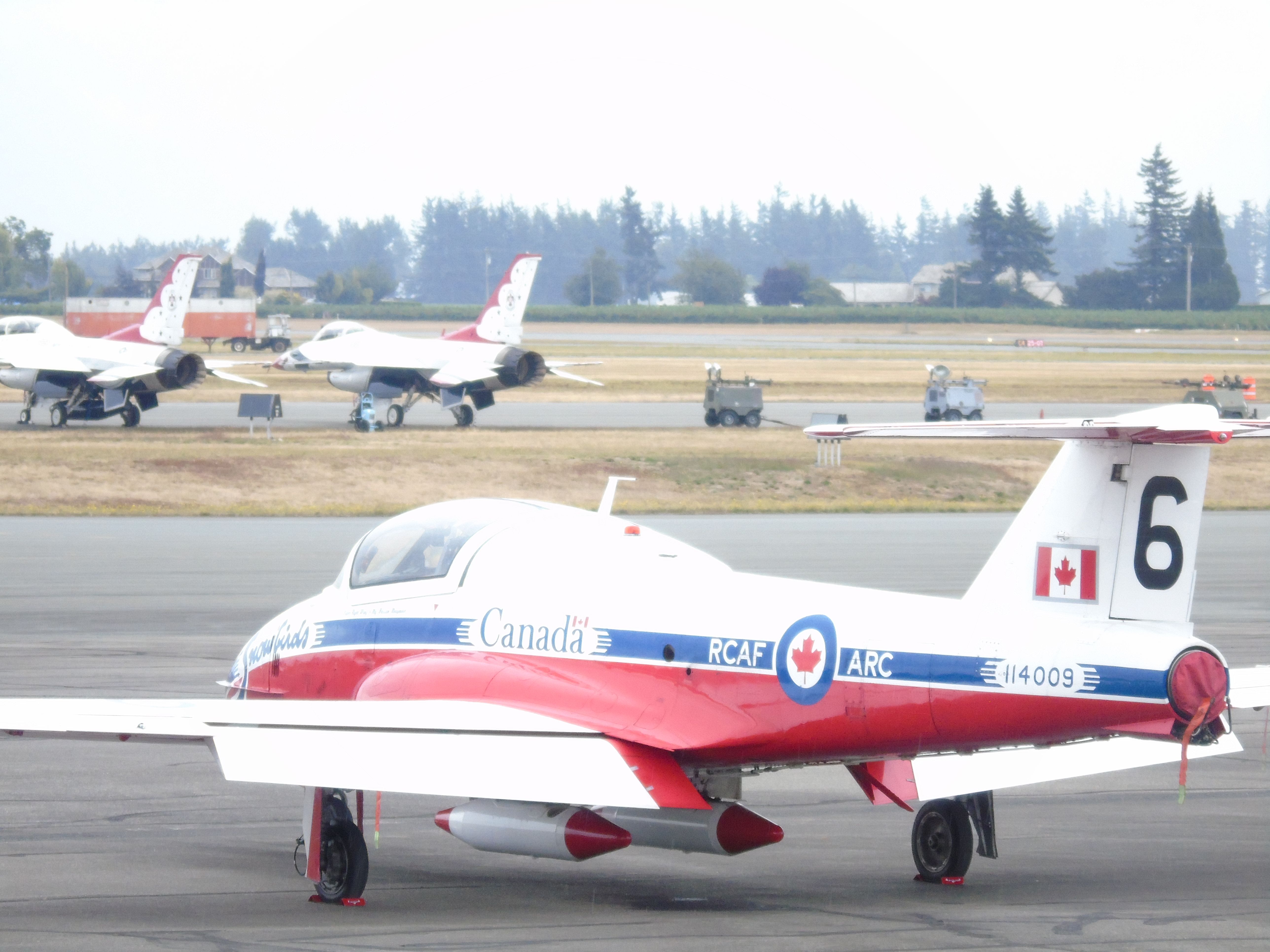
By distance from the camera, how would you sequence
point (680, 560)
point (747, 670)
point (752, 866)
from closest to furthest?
point (747, 670) < point (680, 560) < point (752, 866)

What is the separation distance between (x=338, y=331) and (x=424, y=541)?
47190 mm

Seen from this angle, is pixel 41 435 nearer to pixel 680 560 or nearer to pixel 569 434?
pixel 569 434

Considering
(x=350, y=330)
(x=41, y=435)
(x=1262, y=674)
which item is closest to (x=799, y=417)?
(x=350, y=330)

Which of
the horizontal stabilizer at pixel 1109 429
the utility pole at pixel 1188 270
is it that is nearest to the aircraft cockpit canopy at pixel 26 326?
the horizontal stabilizer at pixel 1109 429

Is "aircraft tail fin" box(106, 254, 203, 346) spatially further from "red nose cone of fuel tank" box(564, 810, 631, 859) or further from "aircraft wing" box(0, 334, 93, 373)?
"red nose cone of fuel tank" box(564, 810, 631, 859)

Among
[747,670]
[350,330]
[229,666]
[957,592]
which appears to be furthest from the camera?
[350,330]

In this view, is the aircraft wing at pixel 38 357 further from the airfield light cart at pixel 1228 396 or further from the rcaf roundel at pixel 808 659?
the rcaf roundel at pixel 808 659

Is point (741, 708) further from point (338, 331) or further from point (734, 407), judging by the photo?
point (338, 331)

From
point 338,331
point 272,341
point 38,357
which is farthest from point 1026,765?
point 272,341

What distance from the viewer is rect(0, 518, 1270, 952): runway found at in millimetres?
8000

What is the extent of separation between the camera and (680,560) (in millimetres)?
9164

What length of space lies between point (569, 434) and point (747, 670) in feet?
135

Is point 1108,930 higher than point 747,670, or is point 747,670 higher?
point 747,670

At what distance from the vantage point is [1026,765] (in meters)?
9.10
